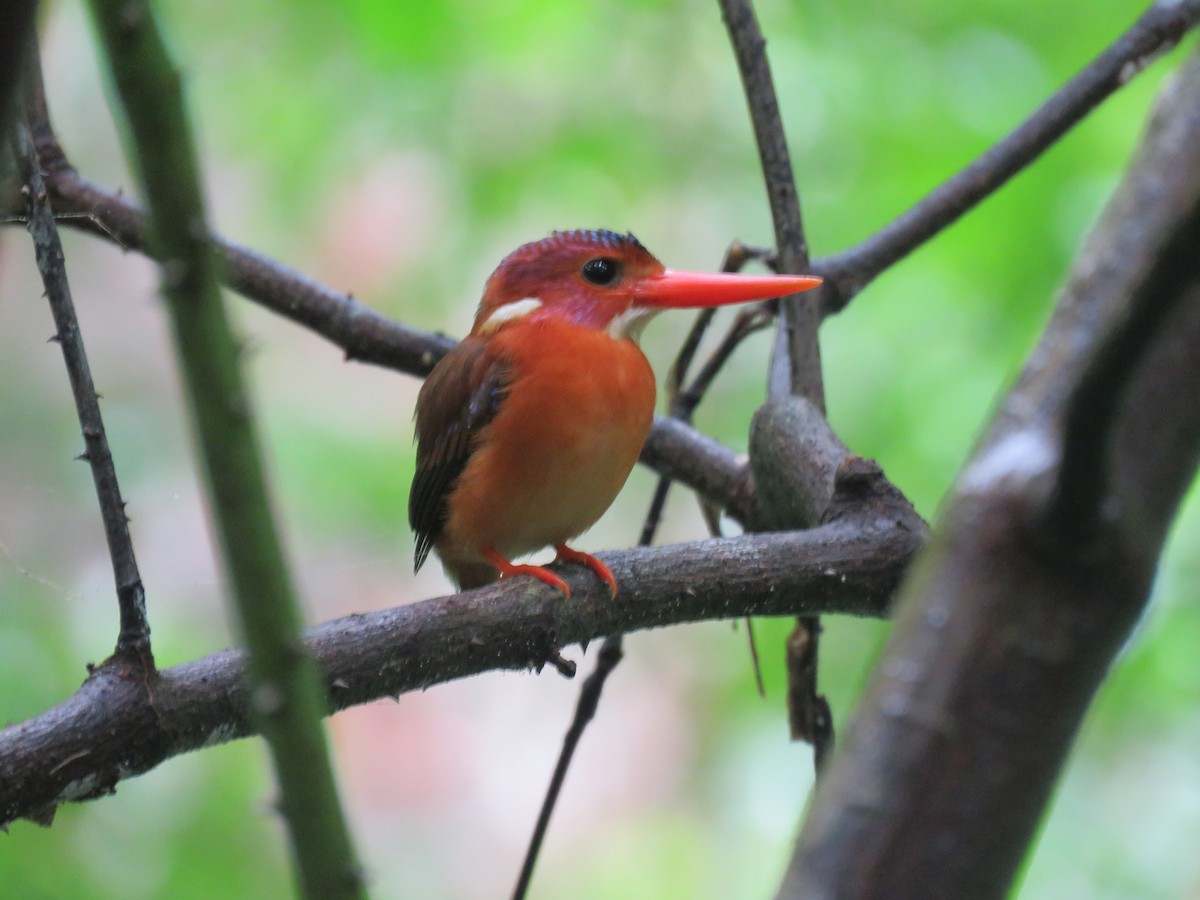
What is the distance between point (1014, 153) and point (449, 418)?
122 centimetres

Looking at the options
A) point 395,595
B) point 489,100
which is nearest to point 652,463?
point 489,100

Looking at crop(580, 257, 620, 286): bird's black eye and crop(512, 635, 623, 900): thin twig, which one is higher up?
crop(580, 257, 620, 286): bird's black eye

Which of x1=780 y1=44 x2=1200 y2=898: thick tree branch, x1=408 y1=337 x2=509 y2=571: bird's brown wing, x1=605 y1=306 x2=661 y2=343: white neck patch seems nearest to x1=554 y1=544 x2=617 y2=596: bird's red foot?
A: x1=408 y1=337 x2=509 y2=571: bird's brown wing

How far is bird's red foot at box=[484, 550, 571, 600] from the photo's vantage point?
158 cm

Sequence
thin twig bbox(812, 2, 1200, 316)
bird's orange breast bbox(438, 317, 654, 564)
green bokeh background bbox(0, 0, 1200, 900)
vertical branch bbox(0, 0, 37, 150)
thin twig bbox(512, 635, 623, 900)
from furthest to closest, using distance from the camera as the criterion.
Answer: green bokeh background bbox(0, 0, 1200, 900) < thin twig bbox(812, 2, 1200, 316) < bird's orange breast bbox(438, 317, 654, 564) < thin twig bbox(512, 635, 623, 900) < vertical branch bbox(0, 0, 37, 150)

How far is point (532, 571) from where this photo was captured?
1.69 meters

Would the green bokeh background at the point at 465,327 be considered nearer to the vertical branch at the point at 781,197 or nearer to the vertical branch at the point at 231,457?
the vertical branch at the point at 781,197

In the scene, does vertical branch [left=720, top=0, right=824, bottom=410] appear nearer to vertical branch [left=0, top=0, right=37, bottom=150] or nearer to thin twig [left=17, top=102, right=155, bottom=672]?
thin twig [left=17, top=102, right=155, bottom=672]

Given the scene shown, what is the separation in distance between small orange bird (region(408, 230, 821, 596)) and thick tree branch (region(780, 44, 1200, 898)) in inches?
46.3

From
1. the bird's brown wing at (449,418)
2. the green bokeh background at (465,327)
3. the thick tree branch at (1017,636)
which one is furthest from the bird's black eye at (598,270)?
the thick tree branch at (1017,636)

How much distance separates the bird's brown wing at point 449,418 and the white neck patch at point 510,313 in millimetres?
49

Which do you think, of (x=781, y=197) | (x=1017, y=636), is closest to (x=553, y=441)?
(x=781, y=197)

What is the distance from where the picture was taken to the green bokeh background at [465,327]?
2783 mm

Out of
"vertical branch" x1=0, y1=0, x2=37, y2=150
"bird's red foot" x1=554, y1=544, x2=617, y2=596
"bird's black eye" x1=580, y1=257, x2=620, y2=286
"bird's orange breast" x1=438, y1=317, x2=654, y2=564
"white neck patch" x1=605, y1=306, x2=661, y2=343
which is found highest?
"bird's black eye" x1=580, y1=257, x2=620, y2=286
